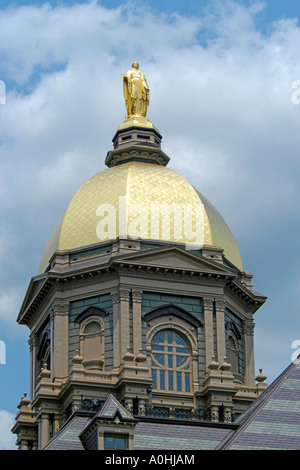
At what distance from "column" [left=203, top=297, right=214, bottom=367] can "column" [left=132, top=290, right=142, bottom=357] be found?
442cm

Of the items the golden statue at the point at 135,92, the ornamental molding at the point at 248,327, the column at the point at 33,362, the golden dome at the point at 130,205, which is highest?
the golden statue at the point at 135,92

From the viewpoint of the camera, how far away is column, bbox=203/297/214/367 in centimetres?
8681

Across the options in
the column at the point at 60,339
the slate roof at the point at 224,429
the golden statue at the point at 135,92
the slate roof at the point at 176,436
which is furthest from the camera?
the golden statue at the point at 135,92

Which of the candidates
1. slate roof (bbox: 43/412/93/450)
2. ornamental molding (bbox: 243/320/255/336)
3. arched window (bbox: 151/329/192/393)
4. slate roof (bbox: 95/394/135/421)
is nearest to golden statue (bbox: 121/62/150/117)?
ornamental molding (bbox: 243/320/255/336)

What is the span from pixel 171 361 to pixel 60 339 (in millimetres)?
7110

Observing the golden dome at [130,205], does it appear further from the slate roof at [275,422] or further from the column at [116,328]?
the slate roof at [275,422]

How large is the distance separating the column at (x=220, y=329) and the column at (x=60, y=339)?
31.1 ft

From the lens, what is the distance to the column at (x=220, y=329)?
87062 millimetres

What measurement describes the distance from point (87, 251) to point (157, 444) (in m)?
28.8

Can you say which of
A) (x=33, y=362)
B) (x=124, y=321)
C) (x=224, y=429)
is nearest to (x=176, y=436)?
(x=224, y=429)

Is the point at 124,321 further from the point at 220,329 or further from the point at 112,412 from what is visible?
the point at 112,412

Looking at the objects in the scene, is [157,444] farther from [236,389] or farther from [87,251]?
[87,251]

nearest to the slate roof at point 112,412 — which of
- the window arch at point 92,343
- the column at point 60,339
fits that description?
the window arch at point 92,343

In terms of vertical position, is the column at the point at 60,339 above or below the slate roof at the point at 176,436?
above
